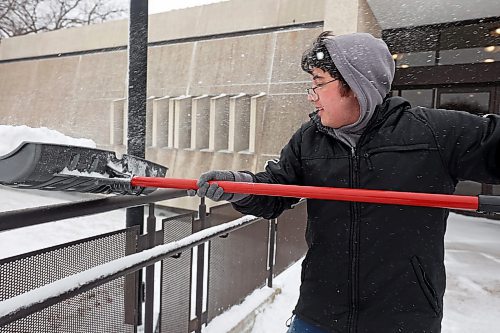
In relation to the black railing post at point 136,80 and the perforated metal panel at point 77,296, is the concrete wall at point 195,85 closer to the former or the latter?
the black railing post at point 136,80

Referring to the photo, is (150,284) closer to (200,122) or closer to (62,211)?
(62,211)

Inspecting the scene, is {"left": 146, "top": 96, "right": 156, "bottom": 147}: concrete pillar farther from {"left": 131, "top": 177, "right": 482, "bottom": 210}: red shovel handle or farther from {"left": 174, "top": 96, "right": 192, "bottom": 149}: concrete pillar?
{"left": 131, "top": 177, "right": 482, "bottom": 210}: red shovel handle

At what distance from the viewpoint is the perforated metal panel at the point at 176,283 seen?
8.27 feet

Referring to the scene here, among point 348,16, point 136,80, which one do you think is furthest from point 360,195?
point 348,16

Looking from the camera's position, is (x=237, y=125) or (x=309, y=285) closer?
(x=309, y=285)


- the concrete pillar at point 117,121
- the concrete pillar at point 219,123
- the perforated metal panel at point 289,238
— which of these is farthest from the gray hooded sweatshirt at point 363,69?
the concrete pillar at point 117,121

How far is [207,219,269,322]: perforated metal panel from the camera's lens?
124 inches

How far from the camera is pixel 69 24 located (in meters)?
14.7

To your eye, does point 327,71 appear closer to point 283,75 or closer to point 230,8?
point 283,75

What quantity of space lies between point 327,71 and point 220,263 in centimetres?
205

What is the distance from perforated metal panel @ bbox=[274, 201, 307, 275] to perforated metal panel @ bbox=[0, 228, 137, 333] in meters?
2.53

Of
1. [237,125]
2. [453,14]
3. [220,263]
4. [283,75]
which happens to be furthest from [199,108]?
[220,263]

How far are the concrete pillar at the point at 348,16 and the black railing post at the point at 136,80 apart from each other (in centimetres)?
504

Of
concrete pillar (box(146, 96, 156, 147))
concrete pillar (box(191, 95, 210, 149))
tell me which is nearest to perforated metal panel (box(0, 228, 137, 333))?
concrete pillar (box(191, 95, 210, 149))
